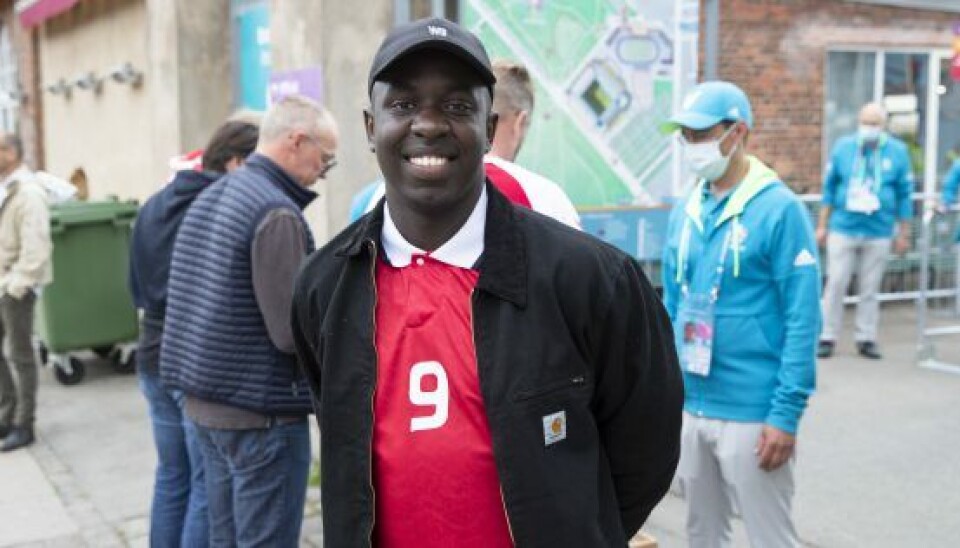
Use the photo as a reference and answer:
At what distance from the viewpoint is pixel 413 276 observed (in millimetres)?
1986

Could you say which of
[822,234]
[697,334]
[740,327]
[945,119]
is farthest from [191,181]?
[945,119]

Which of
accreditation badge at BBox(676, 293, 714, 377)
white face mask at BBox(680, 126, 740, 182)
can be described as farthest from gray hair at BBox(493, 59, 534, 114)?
accreditation badge at BBox(676, 293, 714, 377)

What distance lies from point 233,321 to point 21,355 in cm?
409

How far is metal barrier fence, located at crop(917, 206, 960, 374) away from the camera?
29.1 ft

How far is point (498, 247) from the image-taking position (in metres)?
1.94

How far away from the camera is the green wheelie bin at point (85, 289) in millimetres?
8484

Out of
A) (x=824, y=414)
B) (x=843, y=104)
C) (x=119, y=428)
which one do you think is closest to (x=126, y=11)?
(x=119, y=428)

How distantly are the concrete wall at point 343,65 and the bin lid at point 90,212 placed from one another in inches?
106

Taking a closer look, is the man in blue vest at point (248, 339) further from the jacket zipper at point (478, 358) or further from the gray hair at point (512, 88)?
the jacket zipper at point (478, 358)

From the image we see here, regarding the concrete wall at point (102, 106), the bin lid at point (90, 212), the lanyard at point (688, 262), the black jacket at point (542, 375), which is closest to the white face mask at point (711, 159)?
the lanyard at point (688, 262)

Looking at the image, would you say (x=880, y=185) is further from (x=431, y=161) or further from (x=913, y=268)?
(x=431, y=161)

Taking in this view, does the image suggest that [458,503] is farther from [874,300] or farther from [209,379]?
[874,300]

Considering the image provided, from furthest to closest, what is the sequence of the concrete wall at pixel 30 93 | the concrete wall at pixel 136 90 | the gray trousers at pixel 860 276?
the concrete wall at pixel 30 93
the concrete wall at pixel 136 90
the gray trousers at pixel 860 276

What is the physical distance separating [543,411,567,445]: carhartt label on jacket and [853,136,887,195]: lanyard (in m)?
7.69
